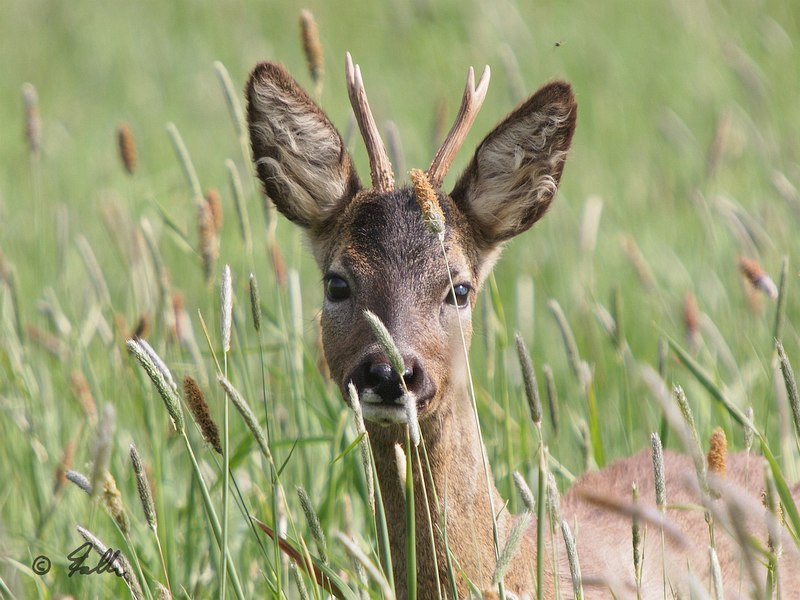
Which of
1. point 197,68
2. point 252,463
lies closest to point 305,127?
point 252,463

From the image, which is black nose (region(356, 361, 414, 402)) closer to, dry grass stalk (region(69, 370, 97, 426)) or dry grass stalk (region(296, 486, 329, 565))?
dry grass stalk (region(296, 486, 329, 565))

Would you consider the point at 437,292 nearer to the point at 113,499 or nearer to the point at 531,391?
the point at 531,391

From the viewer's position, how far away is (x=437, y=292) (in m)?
4.12

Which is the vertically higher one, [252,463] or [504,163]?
[504,163]

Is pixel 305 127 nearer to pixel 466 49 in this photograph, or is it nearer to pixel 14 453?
pixel 14 453

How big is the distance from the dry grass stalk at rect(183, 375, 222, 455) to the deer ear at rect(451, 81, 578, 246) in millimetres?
1890

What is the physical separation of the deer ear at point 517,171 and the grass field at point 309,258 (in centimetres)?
25

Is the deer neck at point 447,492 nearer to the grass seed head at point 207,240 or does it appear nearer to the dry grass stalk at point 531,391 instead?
the grass seed head at point 207,240

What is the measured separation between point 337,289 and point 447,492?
0.76 metres

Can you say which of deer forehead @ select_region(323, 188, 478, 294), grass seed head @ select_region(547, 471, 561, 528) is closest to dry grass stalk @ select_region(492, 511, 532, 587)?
grass seed head @ select_region(547, 471, 561, 528)

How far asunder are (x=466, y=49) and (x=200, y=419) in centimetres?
848

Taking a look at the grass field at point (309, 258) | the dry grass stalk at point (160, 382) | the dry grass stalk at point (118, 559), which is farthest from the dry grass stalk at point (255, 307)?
the dry grass stalk at point (118, 559)

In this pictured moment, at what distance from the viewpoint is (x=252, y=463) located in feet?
15.0

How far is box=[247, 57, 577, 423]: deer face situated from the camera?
3887 mm
